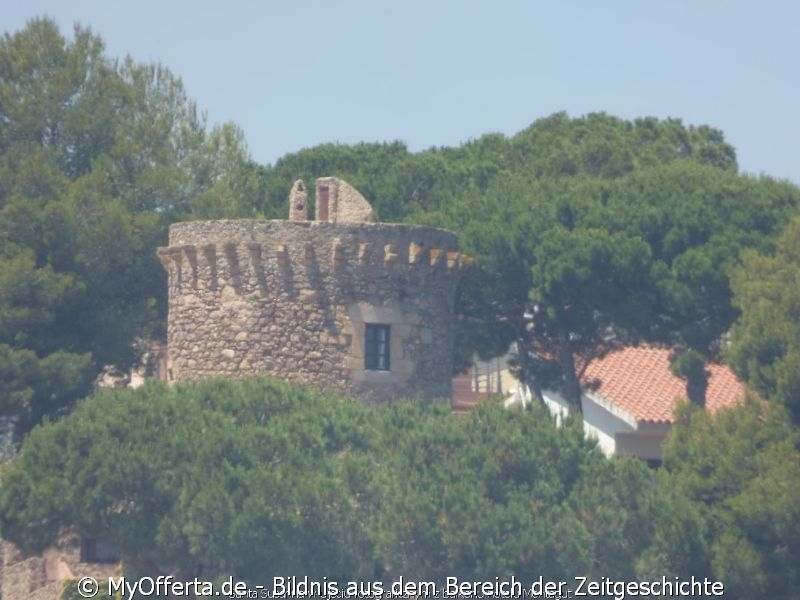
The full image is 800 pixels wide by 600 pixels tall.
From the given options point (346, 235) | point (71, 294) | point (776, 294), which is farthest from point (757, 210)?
point (71, 294)

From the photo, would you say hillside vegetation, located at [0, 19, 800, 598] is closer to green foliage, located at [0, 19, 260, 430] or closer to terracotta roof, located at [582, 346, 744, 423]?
green foliage, located at [0, 19, 260, 430]

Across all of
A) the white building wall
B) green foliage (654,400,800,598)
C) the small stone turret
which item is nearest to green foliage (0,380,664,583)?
green foliage (654,400,800,598)

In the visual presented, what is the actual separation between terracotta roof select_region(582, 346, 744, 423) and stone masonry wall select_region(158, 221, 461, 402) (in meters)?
9.37

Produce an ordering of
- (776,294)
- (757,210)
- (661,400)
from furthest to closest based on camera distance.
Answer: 1. (661,400)
2. (757,210)
3. (776,294)

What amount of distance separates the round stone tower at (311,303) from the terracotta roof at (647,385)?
9251mm

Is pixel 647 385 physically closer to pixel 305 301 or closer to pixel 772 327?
pixel 772 327

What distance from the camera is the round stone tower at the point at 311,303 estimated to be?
2898 centimetres

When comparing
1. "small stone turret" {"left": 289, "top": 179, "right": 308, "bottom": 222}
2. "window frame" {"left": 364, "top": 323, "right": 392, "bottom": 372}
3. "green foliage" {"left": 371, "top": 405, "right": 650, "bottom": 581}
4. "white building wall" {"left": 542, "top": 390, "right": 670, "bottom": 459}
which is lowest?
"green foliage" {"left": 371, "top": 405, "right": 650, "bottom": 581}

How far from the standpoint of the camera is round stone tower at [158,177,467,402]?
29.0 meters

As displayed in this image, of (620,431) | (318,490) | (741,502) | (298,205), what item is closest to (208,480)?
(318,490)

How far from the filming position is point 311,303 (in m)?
29.0

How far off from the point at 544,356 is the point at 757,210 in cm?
457

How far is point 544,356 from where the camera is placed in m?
34.2

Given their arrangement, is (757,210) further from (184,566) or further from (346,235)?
(184,566)
